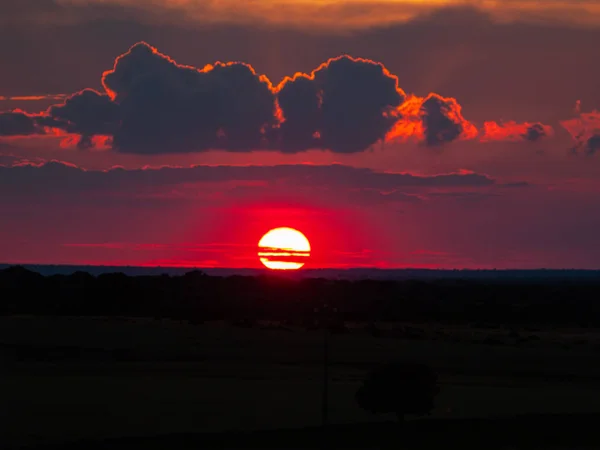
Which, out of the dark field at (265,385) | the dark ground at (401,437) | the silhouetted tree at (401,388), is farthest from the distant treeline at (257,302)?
the silhouetted tree at (401,388)

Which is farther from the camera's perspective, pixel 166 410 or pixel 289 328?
pixel 289 328

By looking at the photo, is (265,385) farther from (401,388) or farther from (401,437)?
(401,388)

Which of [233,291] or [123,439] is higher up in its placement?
[233,291]

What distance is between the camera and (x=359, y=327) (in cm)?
8425

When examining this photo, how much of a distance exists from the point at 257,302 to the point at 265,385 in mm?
65474

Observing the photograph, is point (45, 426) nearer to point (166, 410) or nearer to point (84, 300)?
point (166, 410)

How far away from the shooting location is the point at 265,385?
147 feet

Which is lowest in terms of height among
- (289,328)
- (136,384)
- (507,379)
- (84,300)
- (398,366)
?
(398,366)

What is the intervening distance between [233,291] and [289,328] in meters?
45.1

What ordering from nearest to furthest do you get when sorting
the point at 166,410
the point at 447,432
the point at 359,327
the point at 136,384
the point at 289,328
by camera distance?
the point at 447,432 < the point at 166,410 < the point at 136,384 < the point at 289,328 < the point at 359,327

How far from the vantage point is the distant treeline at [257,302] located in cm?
9925

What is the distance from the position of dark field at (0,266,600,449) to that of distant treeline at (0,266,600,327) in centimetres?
1705

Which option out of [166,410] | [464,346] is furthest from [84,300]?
[166,410]

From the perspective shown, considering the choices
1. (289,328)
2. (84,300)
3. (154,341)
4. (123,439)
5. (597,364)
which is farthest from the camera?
(84,300)
